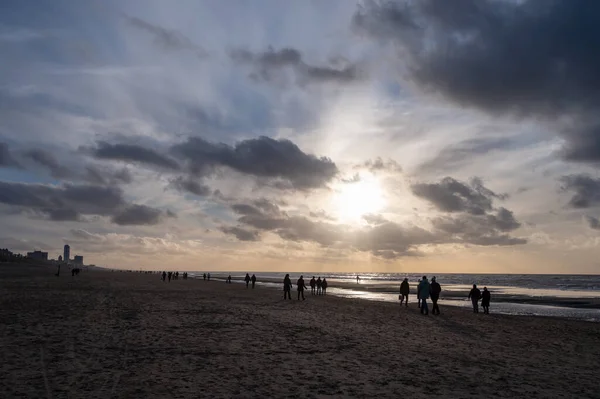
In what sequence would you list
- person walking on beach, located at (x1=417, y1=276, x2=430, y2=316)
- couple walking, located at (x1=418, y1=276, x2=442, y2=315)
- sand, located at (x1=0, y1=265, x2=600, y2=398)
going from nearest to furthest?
sand, located at (x1=0, y1=265, x2=600, y2=398) < couple walking, located at (x1=418, y1=276, x2=442, y2=315) < person walking on beach, located at (x1=417, y1=276, x2=430, y2=316)

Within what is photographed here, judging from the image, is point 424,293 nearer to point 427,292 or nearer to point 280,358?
point 427,292

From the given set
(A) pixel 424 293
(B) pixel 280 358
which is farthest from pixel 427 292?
(B) pixel 280 358

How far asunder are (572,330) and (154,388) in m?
20.8

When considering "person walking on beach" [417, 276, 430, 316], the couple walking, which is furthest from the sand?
"person walking on beach" [417, 276, 430, 316]

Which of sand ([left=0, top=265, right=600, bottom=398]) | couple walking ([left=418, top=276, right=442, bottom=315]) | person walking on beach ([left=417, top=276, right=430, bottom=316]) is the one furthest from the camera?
person walking on beach ([left=417, top=276, right=430, bottom=316])

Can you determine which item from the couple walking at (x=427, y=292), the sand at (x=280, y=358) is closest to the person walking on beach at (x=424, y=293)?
the couple walking at (x=427, y=292)

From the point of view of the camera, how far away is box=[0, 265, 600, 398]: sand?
29.0 feet

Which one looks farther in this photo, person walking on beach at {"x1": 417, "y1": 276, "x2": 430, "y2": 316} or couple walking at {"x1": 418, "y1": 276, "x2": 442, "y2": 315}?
person walking on beach at {"x1": 417, "y1": 276, "x2": 430, "y2": 316}

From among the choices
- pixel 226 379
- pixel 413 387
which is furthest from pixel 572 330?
pixel 226 379

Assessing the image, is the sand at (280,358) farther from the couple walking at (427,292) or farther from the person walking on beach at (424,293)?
the person walking on beach at (424,293)

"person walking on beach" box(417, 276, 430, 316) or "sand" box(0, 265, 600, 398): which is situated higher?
"person walking on beach" box(417, 276, 430, 316)

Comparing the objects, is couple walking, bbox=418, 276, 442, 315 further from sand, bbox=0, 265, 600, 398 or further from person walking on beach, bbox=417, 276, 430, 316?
sand, bbox=0, 265, 600, 398

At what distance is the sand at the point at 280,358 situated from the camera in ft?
29.0

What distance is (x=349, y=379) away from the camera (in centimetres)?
971
